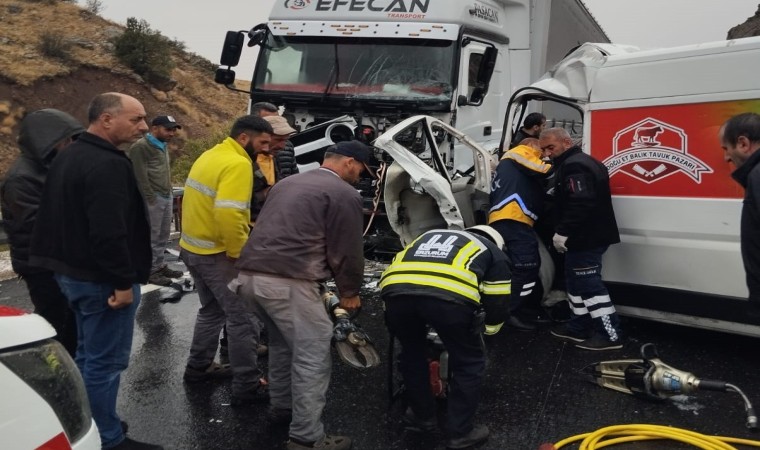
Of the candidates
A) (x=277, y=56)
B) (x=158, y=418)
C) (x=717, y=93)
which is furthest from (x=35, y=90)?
(x=717, y=93)

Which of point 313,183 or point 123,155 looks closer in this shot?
point 123,155

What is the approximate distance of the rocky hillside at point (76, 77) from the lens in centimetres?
1905

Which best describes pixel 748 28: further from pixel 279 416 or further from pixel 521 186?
pixel 279 416

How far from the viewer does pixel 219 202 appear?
3.84m

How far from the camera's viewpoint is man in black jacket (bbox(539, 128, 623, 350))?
4609 mm

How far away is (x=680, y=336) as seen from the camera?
5.05 metres

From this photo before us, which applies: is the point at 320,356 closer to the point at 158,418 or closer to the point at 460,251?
the point at 460,251

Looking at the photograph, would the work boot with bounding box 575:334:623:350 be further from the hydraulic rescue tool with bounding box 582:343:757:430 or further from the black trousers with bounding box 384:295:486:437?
the black trousers with bounding box 384:295:486:437

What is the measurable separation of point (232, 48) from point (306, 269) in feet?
16.6

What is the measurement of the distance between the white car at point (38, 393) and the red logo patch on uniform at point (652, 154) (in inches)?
149

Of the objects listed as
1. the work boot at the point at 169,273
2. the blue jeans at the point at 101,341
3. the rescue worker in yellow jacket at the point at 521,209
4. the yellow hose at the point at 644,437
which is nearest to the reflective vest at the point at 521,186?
the rescue worker in yellow jacket at the point at 521,209

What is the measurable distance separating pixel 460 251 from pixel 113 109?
186cm

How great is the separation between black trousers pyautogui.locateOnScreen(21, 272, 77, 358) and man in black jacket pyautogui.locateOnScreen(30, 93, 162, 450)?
0.61 meters

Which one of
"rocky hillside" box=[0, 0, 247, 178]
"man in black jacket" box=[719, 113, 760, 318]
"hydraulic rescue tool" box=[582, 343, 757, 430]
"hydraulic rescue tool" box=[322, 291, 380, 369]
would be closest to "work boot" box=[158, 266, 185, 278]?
"hydraulic rescue tool" box=[322, 291, 380, 369]
